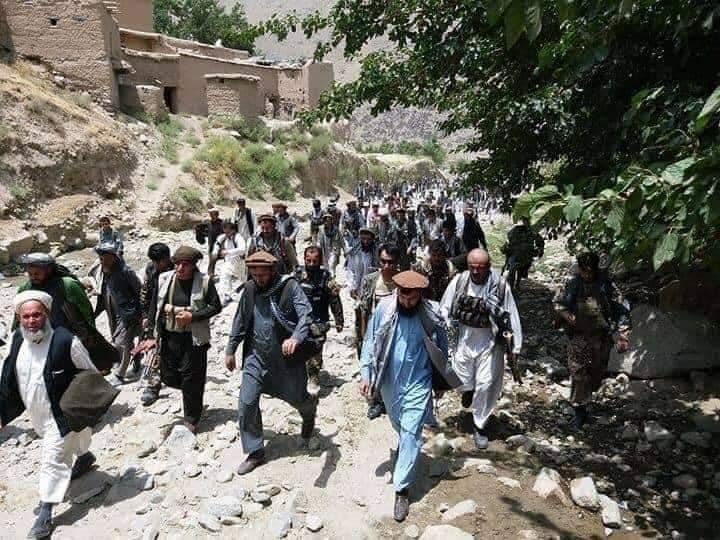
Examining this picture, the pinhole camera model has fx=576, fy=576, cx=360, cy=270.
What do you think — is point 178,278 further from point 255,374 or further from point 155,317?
point 255,374

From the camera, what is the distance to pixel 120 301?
5.32 metres

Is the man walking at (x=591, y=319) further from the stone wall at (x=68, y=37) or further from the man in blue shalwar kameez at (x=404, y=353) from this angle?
the stone wall at (x=68, y=37)

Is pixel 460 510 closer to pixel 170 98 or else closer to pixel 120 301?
pixel 120 301

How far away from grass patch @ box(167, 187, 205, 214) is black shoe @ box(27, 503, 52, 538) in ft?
44.1

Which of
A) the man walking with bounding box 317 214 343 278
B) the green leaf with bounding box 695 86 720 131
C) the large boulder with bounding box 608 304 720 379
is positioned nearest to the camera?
the green leaf with bounding box 695 86 720 131

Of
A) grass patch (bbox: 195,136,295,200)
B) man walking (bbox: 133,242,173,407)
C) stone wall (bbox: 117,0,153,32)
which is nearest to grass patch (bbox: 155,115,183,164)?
grass patch (bbox: 195,136,295,200)

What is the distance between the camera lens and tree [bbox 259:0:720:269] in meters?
2.01

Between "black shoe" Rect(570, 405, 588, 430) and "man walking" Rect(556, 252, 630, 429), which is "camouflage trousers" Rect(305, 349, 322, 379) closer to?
"man walking" Rect(556, 252, 630, 429)

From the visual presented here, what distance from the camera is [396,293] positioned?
372cm

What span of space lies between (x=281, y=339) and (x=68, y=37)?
54.4ft

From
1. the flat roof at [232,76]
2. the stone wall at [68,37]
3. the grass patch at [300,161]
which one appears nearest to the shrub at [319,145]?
the grass patch at [300,161]

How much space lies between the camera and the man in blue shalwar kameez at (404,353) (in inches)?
143

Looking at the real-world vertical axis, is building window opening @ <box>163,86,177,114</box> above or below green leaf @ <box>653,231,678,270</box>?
above

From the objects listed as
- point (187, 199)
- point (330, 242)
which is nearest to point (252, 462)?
point (330, 242)
